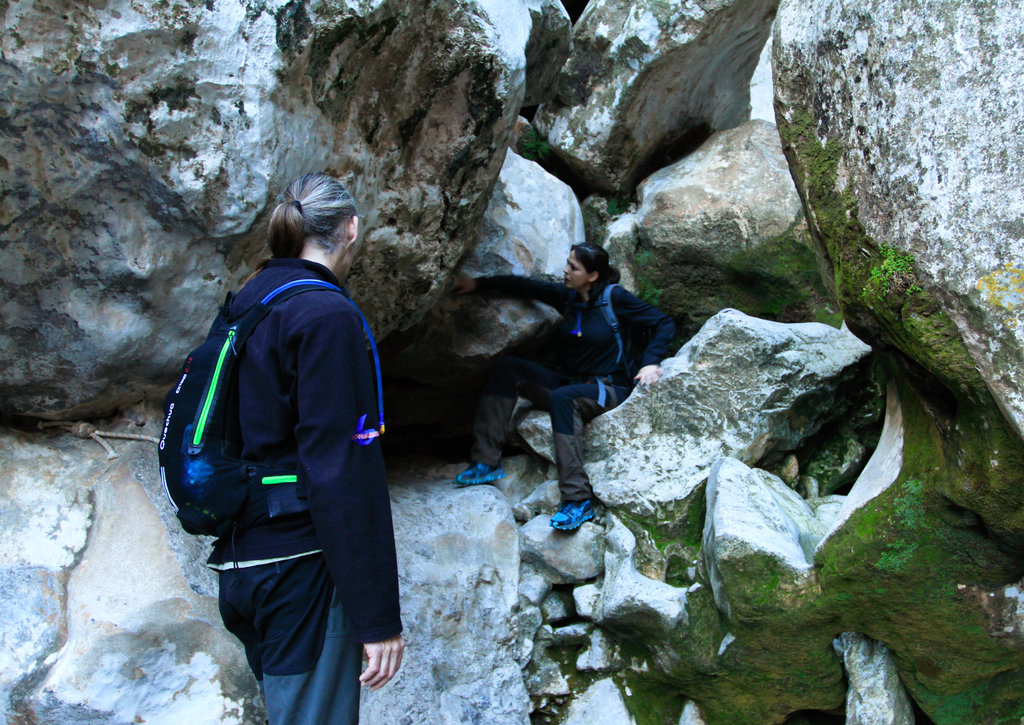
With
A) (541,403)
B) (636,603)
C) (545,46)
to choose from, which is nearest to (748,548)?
(636,603)

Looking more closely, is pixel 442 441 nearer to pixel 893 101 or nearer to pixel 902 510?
pixel 902 510

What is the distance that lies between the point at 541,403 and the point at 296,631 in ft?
8.32

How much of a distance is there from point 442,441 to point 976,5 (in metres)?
3.76

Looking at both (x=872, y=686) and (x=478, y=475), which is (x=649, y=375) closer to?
(x=478, y=475)

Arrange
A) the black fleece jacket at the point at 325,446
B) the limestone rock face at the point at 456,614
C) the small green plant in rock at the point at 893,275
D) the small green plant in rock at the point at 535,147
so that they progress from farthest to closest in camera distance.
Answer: the small green plant in rock at the point at 535,147, the limestone rock face at the point at 456,614, the small green plant in rock at the point at 893,275, the black fleece jacket at the point at 325,446

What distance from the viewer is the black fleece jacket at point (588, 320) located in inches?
175

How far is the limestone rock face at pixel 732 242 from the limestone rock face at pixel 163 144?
205cm

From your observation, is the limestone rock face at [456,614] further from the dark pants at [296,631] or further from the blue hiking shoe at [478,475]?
the dark pants at [296,631]

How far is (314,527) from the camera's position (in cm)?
195

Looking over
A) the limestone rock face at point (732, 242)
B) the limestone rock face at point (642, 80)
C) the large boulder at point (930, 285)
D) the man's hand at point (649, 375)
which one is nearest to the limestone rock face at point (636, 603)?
the large boulder at point (930, 285)

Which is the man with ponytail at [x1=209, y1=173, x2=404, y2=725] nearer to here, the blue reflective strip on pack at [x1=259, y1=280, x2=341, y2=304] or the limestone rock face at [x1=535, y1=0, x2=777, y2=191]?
the blue reflective strip on pack at [x1=259, y1=280, x2=341, y2=304]

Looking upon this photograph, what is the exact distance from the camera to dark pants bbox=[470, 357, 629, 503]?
404 cm

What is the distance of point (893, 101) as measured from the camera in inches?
97.7

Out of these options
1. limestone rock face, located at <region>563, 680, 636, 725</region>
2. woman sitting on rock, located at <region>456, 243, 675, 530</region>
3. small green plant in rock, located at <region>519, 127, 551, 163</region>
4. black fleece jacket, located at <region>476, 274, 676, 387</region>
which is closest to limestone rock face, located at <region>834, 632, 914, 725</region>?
limestone rock face, located at <region>563, 680, 636, 725</region>
